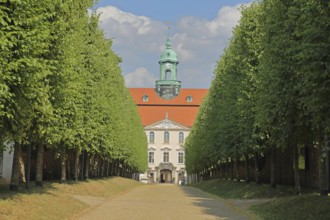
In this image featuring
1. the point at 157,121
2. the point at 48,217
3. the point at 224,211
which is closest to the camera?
the point at 48,217

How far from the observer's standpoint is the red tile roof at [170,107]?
140000mm

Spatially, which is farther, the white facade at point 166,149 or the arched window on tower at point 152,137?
the arched window on tower at point 152,137

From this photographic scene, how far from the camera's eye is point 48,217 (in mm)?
17109

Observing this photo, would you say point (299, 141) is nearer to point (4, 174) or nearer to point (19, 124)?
point (19, 124)

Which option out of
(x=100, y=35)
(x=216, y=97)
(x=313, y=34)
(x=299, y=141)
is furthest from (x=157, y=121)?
(x=313, y=34)

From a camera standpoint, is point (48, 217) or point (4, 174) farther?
point (4, 174)

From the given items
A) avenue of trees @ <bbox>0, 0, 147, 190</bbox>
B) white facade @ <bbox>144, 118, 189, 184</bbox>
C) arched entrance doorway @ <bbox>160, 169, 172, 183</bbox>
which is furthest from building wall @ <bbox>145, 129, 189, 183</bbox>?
avenue of trees @ <bbox>0, 0, 147, 190</bbox>

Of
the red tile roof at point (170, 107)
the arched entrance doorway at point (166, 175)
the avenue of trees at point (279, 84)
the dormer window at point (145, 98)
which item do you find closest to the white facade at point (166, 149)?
the arched entrance doorway at point (166, 175)

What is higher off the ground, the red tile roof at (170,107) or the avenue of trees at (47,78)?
the red tile roof at (170,107)

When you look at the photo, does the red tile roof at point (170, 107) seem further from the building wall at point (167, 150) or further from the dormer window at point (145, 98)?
the building wall at point (167, 150)

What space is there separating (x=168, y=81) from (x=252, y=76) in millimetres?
110966

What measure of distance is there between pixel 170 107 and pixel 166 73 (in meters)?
9.75

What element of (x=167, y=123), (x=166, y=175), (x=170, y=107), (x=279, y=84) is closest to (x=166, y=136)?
(x=167, y=123)

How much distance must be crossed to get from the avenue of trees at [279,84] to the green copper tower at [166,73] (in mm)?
89861
